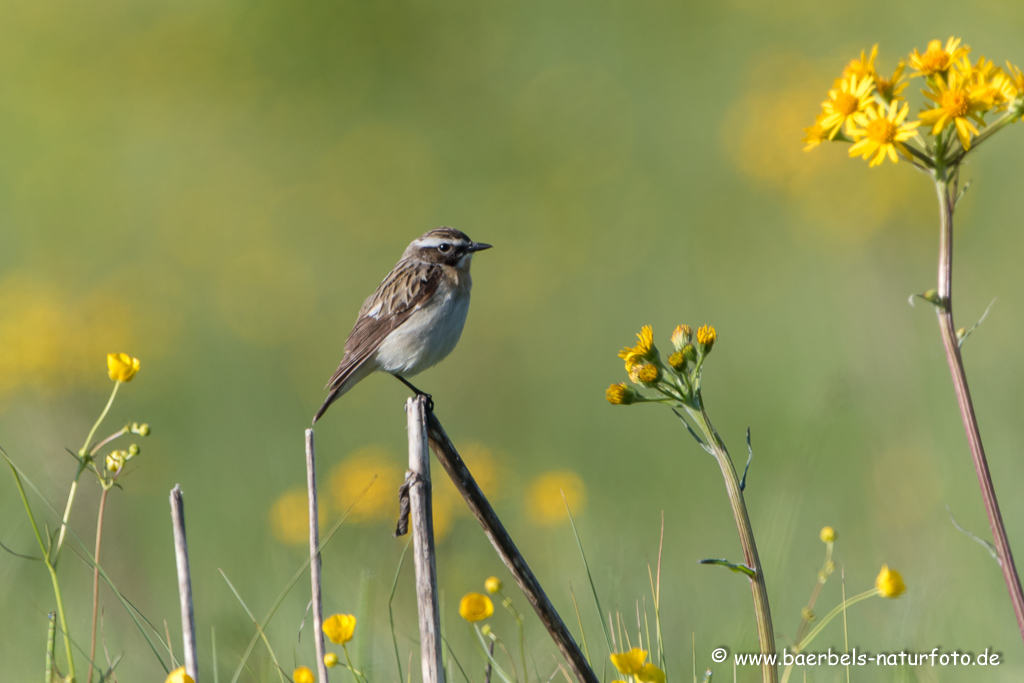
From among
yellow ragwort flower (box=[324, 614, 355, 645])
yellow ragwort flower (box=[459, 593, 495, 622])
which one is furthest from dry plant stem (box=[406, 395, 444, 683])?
yellow ragwort flower (box=[324, 614, 355, 645])

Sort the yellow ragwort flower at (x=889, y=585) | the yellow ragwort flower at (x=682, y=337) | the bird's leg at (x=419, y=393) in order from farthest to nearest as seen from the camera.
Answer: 1. the bird's leg at (x=419, y=393)
2. the yellow ragwort flower at (x=682, y=337)
3. the yellow ragwort flower at (x=889, y=585)

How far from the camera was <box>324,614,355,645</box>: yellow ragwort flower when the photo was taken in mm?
2414

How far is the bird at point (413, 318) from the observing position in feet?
16.5

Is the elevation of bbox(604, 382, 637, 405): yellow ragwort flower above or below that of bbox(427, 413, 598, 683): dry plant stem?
above

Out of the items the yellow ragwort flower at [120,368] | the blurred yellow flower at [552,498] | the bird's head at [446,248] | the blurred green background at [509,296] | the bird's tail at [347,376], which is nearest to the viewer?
the yellow ragwort flower at [120,368]

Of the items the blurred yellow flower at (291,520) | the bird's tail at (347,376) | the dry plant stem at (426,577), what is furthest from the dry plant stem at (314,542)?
the blurred yellow flower at (291,520)

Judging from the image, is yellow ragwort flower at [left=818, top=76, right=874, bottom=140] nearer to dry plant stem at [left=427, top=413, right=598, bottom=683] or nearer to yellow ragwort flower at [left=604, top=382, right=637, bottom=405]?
yellow ragwort flower at [left=604, top=382, right=637, bottom=405]

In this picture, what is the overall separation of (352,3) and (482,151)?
4080mm

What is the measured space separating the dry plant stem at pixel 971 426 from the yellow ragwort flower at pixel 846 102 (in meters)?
0.36

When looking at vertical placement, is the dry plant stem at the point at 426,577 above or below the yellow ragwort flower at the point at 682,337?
below

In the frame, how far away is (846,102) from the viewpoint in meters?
2.38

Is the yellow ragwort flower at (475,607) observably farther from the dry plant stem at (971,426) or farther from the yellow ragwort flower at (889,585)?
the dry plant stem at (971,426)

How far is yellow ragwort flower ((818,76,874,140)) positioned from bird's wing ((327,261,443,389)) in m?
3.11

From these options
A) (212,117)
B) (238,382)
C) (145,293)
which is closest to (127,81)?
(212,117)
